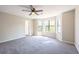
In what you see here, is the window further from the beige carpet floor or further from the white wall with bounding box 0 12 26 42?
the beige carpet floor

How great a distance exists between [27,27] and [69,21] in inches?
210

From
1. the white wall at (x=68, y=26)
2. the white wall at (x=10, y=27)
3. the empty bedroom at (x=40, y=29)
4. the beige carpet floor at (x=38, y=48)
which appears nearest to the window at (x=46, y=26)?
the empty bedroom at (x=40, y=29)

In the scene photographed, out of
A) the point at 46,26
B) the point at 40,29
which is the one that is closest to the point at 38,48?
the point at 46,26

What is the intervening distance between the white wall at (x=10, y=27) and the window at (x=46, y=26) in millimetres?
2180

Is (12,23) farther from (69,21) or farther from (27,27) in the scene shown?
(69,21)

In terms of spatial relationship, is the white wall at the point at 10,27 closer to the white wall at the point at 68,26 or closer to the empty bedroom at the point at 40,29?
the empty bedroom at the point at 40,29

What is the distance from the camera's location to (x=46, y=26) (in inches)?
357

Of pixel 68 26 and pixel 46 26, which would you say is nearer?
pixel 68 26

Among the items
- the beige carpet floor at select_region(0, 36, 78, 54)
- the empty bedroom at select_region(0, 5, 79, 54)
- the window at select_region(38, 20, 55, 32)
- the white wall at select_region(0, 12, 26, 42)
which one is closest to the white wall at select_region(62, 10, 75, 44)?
the empty bedroom at select_region(0, 5, 79, 54)

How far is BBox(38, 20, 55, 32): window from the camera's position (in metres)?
8.41

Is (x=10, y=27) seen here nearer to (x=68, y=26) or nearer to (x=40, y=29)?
(x=40, y=29)

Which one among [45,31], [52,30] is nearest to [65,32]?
[52,30]

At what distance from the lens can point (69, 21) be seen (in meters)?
5.39

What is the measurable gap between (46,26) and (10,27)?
377 cm
